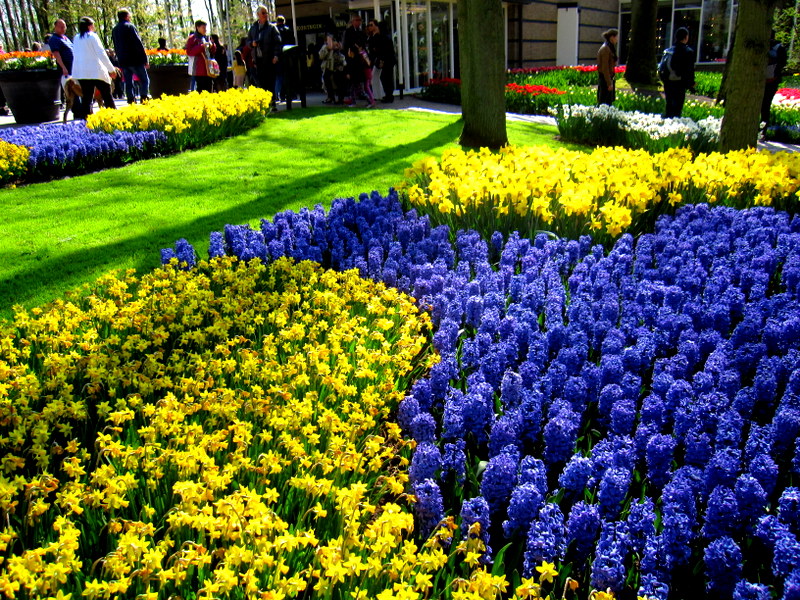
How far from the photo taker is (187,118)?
1047 centimetres

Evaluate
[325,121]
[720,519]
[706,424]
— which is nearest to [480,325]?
[706,424]

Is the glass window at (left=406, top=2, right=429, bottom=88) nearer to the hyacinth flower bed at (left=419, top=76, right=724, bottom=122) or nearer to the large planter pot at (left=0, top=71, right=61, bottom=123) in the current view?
the hyacinth flower bed at (left=419, top=76, right=724, bottom=122)

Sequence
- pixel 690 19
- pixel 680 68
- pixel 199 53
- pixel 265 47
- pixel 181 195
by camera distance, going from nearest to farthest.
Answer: pixel 181 195 < pixel 680 68 < pixel 199 53 < pixel 265 47 < pixel 690 19

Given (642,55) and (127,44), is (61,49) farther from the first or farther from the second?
(642,55)

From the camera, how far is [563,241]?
4613 millimetres

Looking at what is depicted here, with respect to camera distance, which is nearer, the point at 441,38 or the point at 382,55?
the point at 382,55

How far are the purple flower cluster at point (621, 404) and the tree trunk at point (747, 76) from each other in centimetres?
356

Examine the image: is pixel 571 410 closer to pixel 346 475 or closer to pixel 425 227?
pixel 346 475

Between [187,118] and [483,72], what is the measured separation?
4.63 meters

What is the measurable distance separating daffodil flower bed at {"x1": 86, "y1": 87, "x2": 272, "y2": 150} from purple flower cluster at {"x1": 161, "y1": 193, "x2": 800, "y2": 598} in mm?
6343

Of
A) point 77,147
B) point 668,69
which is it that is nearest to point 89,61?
point 77,147

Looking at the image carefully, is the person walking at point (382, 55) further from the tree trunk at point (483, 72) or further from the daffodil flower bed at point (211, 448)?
the daffodil flower bed at point (211, 448)

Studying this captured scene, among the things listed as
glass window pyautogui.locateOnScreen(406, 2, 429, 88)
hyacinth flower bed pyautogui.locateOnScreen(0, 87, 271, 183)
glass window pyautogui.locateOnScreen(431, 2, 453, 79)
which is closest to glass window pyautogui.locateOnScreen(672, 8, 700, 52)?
glass window pyautogui.locateOnScreen(431, 2, 453, 79)

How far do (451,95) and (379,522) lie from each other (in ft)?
55.4
